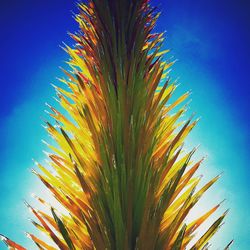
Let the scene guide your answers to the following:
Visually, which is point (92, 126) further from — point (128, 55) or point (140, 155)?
point (128, 55)

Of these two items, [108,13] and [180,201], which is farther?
[108,13]

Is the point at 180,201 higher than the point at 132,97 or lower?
lower

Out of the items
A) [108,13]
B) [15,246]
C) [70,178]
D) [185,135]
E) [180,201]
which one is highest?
[108,13]

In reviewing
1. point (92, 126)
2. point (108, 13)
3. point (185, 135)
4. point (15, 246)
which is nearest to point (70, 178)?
point (92, 126)

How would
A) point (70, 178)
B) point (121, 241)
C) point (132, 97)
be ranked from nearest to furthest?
point (121, 241), point (70, 178), point (132, 97)

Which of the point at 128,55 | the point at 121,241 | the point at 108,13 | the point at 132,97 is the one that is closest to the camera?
the point at 121,241

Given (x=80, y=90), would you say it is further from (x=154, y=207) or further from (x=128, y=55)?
(x=154, y=207)
